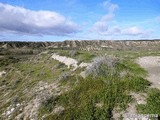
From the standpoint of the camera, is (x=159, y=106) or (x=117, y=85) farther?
(x=117, y=85)

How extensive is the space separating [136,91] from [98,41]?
430 ft

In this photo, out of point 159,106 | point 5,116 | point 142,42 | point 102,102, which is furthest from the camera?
point 142,42

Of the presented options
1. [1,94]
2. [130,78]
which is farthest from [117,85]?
[1,94]

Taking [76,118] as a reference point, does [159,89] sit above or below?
above

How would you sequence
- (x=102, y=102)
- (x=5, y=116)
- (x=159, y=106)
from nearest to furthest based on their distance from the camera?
(x=159, y=106) → (x=102, y=102) → (x=5, y=116)

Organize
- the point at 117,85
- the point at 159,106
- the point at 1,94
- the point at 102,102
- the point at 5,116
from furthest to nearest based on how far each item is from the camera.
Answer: the point at 1,94, the point at 5,116, the point at 117,85, the point at 102,102, the point at 159,106

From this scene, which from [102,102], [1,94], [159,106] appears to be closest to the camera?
[159,106]

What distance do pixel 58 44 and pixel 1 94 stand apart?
384ft

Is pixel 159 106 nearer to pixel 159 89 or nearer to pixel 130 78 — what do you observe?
pixel 159 89

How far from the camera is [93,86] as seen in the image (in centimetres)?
1733

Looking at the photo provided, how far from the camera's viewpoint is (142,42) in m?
140

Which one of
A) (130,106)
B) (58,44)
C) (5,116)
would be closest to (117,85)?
(130,106)

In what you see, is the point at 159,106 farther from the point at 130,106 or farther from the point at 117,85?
the point at 117,85

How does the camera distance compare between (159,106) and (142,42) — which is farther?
(142,42)
